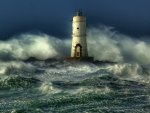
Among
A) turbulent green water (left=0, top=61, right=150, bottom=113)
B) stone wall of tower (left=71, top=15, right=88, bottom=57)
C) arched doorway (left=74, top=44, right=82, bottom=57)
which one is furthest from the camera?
arched doorway (left=74, top=44, right=82, bottom=57)

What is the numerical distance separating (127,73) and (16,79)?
381 inches

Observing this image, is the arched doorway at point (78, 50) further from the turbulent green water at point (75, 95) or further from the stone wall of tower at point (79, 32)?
the turbulent green water at point (75, 95)

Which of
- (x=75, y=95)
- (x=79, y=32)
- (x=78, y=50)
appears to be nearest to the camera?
(x=75, y=95)

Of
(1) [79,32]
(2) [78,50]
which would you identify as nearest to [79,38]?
(1) [79,32]

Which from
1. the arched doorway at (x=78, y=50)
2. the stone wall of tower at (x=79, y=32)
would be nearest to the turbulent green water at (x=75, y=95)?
the arched doorway at (x=78, y=50)

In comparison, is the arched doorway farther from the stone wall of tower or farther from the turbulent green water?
the turbulent green water

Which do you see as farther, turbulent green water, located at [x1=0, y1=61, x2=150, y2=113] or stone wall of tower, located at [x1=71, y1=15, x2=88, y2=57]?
stone wall of tower, located at [x1=71, y1=15, x2=88, y2=57]

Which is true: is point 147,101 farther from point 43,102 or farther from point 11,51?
point 11,51

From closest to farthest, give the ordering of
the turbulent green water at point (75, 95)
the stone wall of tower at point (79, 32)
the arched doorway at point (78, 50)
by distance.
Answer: the turbulent green water at point (75, 95)
the stone wall of tower at point (79, 32)
the arched doorway at point (78, 50)

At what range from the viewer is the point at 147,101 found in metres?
A: 22.1

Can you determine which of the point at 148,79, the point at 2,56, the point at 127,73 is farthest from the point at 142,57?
the point at 148,79

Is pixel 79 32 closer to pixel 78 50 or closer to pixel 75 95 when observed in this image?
pixel 78 50

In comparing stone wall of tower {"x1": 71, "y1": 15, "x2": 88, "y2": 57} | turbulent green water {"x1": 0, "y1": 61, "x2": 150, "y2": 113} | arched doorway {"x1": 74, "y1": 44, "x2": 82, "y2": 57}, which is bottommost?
turbulent green water {"x1": 0, "y1": 61, "x2": 150, "y2": 113}

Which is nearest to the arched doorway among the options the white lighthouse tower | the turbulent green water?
the white lighthouse tower
